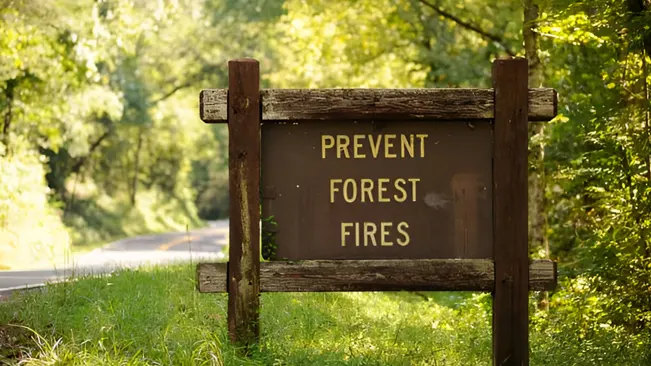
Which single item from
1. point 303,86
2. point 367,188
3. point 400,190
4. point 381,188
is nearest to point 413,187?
point 400,190

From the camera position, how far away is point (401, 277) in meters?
7.38

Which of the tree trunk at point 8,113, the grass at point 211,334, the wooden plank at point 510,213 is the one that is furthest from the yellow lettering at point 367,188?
the tree trunk at point 8,113

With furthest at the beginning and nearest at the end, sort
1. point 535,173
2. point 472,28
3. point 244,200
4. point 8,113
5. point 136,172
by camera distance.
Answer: point 136,172
point 8,113
point 472,28
point 535,173
point 244,200

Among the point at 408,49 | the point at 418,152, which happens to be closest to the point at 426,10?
the point at 408,49

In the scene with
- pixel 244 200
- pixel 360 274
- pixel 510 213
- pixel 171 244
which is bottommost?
pixel 171 244

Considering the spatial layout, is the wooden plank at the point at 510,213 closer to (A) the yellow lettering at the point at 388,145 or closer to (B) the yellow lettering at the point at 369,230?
(A) the yellow lettering at the point at 388,145

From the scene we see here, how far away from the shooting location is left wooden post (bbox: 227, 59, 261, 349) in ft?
23.9

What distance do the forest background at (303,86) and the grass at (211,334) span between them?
96 centimetres

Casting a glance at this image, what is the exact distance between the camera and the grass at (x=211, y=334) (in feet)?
23.4

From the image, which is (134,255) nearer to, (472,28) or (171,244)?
(171,244)

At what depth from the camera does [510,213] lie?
24.1ft

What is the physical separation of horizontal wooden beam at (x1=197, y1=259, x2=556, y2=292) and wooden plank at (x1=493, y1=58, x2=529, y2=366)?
6.3 inches

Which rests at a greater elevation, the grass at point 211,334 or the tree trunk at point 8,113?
the tree trunk at point 8,113

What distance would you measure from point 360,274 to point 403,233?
48cm
